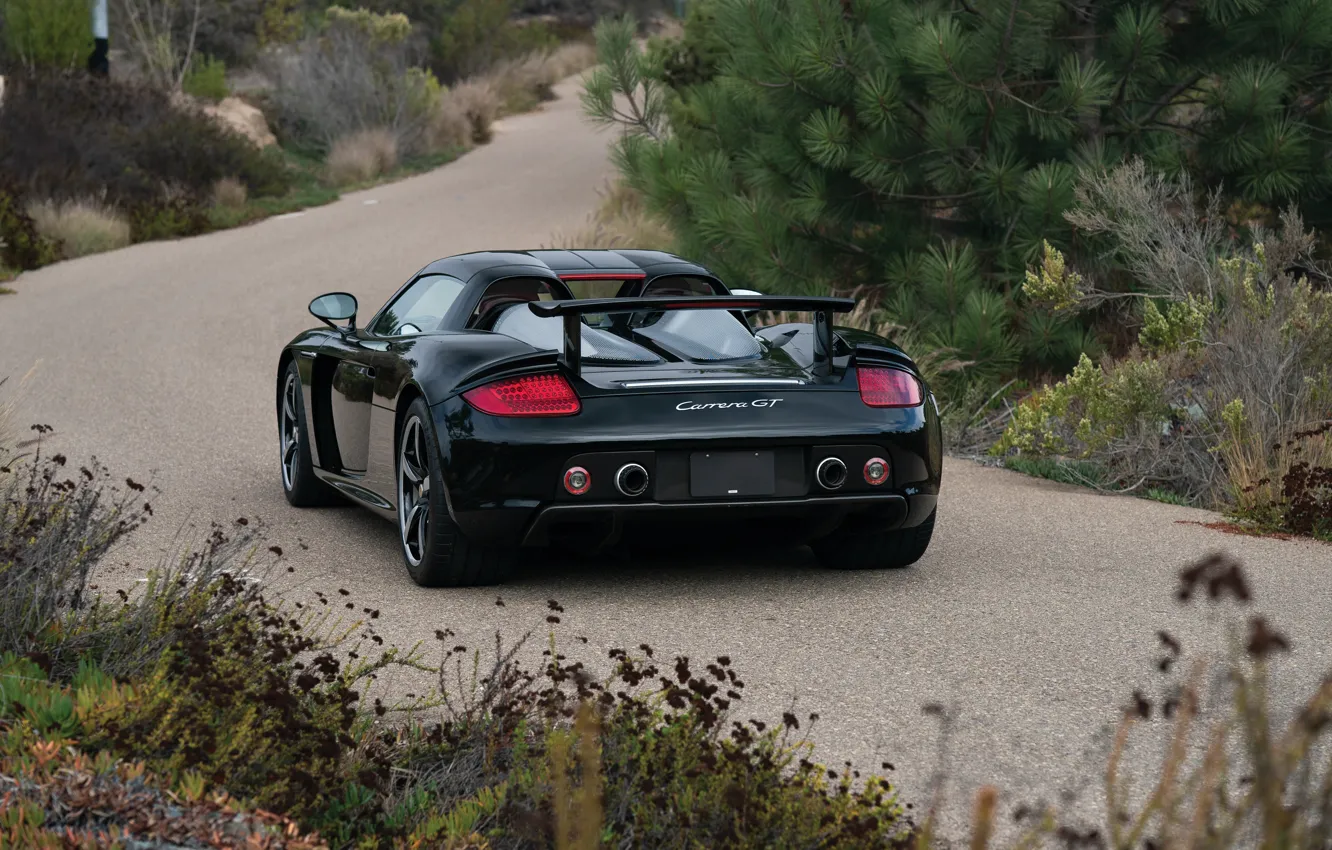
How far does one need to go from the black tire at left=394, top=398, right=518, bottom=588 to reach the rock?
28.1 metres

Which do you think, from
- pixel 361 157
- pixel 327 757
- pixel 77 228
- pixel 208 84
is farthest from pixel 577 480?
pixel 208 84

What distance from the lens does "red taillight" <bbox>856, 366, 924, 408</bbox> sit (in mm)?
6832

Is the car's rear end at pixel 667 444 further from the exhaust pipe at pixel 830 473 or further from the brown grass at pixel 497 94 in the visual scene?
the brown grass at pixel 497 94

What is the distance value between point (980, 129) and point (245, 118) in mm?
24864

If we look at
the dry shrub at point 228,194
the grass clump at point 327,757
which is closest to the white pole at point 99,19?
the dry shrub at point 228,194

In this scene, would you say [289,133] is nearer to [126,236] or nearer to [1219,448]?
[126,236]

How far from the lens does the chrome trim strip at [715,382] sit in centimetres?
658

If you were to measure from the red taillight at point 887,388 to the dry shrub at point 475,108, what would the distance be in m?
33.6

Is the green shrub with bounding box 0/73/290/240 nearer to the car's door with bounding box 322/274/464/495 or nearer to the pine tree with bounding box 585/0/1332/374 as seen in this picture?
the pine tree with bounding box 585/0/1332/374

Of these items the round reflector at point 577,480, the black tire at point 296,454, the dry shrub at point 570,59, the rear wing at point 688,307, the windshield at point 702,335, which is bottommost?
the dry shrub at point 570,59

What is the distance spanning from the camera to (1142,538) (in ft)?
27.5

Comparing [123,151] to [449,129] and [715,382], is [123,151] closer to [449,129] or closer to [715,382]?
[449,129]

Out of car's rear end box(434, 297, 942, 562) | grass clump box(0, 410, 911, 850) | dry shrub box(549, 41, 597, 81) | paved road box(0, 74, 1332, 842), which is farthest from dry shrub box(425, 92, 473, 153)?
grass clump box(0, 410, 911, 850)

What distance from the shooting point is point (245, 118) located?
35.3 m
